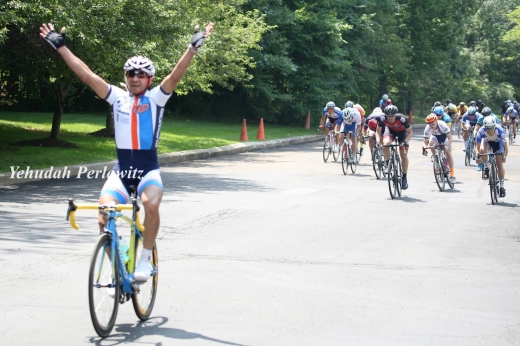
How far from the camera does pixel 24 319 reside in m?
6.61

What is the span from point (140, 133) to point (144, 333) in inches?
57.5

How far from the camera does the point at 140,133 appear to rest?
6.57 meters

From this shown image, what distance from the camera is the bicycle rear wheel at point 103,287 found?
234 inches

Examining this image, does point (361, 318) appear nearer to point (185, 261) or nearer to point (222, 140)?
point (185, 261)

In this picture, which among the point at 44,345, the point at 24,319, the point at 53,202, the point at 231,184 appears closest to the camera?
the point at 44,345

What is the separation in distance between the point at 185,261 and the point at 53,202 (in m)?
5.51

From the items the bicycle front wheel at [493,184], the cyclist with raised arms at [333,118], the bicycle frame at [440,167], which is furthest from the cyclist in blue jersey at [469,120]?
the bicycle front wheel at [493,184]

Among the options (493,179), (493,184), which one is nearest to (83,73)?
(493,184)

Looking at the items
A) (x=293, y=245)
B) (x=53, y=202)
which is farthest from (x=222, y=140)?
(x=293, y=245)

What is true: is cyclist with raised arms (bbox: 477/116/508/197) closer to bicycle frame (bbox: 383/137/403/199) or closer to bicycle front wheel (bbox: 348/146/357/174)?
bicycle frame (bbox: 383/137/403/199)

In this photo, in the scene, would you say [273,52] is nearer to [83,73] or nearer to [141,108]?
[83,73]

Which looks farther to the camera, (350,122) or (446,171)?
(350,122)

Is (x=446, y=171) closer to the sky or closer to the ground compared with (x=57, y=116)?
closer to the ground

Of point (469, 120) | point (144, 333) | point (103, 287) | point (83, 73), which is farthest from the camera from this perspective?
point (469, 120)
